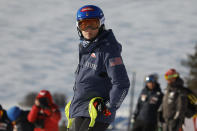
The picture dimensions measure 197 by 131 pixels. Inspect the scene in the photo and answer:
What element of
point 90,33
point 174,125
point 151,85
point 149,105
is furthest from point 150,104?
point 90,33

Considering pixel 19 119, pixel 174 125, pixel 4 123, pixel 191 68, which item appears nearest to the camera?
pixel 4 123

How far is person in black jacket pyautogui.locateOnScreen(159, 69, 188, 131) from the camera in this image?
9023mm

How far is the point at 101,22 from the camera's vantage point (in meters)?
4.14

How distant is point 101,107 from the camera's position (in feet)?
12.5

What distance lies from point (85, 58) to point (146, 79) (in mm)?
6975

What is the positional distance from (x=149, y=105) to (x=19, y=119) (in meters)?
3.55

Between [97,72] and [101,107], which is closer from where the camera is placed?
[101,107]

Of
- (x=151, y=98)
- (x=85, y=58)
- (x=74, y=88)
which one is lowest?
(x=151, y=98)

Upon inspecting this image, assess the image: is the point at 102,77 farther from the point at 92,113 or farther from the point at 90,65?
the point at 92,113

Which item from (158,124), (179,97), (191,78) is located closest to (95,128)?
(179,97)

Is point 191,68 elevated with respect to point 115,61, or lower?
lower

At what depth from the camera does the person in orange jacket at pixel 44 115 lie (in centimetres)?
945

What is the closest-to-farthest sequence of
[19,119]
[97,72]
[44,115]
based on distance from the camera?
1. [97,72]
2. [19,119]
3. [44,115]

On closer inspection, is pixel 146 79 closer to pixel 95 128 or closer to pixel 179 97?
pixel 179 97
